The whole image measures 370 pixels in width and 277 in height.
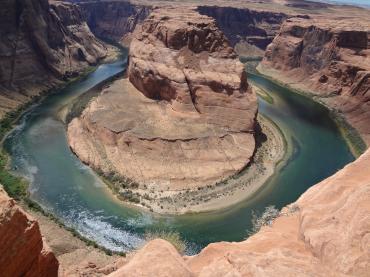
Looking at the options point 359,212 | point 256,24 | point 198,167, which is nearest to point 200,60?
point 198,167

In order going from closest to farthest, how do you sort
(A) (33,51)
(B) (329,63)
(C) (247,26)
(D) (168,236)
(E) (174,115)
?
(D) (168,236), (E) (174,115), (A) (33,51), (B) (329,63), (C) (247,26)

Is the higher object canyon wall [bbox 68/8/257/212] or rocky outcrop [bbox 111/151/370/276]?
rocky outcrop [bbox 111/151/370/276]

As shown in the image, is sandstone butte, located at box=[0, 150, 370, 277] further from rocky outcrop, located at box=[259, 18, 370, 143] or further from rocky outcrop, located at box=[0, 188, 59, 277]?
rocky outcrop, located at box=[259, 18, 370, 143]

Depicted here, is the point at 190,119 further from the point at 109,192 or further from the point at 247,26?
the point at 247,26

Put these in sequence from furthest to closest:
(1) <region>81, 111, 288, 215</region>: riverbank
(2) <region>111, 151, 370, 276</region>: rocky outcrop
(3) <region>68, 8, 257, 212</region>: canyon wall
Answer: (3) <region>68, 8, 257, 212</region>: canyon wall
(1) <region>81, 111, 288, 215</region>: riverbank
(2) <region>111, 151, 370, 276</region>: rocky outcrop

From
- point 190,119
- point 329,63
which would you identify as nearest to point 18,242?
point 190,119

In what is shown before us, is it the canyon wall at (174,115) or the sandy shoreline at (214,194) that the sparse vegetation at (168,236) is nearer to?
the sandy shoreline at (214,194)

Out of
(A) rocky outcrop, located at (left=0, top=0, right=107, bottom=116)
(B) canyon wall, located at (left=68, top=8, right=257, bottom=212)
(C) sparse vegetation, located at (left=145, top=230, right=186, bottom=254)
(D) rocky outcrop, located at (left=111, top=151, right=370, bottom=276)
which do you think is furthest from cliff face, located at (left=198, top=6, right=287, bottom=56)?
(D) rocky outcrop, located at (left=111, top=151, right=370, bottom=276)
